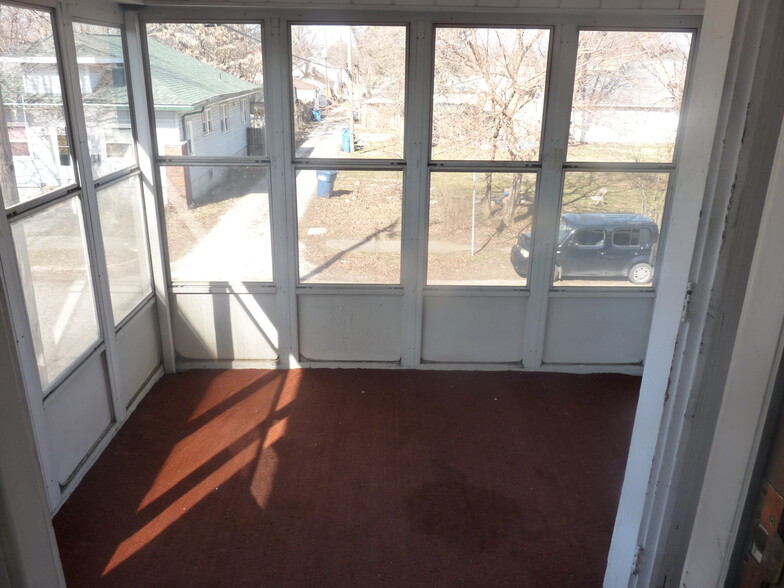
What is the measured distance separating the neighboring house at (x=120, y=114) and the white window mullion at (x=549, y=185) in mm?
2148

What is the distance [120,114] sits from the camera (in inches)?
169

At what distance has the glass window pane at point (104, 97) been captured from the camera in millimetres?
3779

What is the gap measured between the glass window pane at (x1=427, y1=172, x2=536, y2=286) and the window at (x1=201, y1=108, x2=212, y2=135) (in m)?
1.71

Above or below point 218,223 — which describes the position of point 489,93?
above

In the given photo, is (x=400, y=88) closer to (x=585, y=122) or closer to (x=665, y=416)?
(x=585, y=122)

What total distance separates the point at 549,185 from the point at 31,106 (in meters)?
3.45

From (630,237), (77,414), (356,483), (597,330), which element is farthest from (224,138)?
(597,330)

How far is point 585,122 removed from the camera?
465 centimetres

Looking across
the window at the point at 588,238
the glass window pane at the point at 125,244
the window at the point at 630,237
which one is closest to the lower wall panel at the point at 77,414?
the glass window pane at the point at 125,244

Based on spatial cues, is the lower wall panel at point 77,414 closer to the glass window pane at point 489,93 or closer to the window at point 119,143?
the window at point 119,143

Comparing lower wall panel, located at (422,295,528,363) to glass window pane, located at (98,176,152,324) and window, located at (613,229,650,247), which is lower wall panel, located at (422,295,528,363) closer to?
window, located at (613,229,650,247)

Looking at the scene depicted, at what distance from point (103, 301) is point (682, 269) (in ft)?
11.3

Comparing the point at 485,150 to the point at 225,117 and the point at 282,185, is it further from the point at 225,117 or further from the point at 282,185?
the point at 225,117

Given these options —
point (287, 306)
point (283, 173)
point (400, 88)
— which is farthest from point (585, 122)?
Result: point (287, 306)
